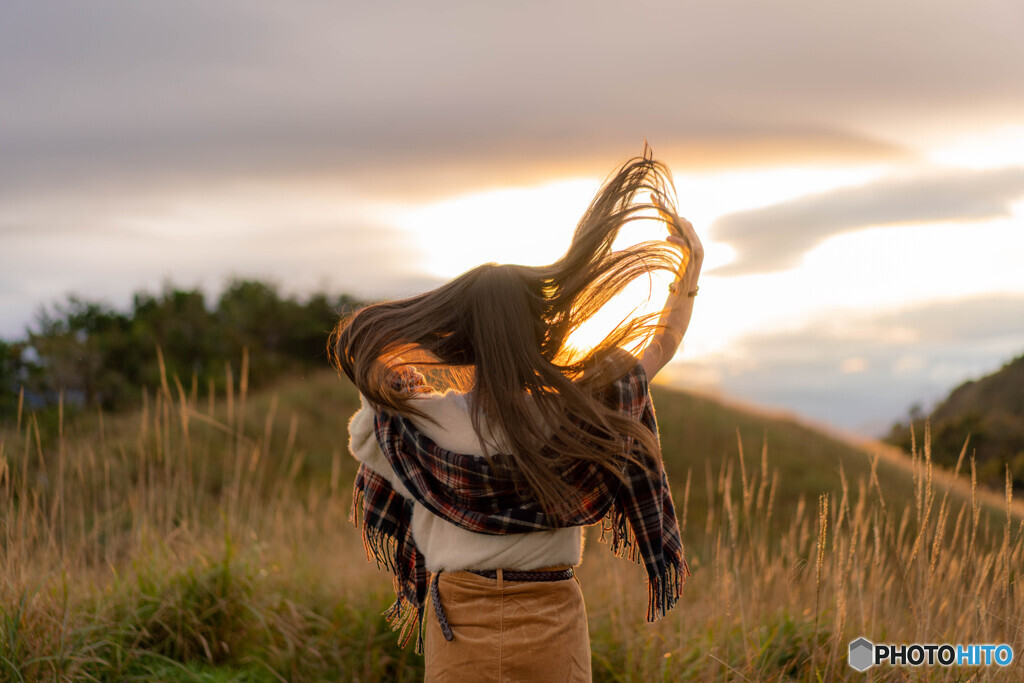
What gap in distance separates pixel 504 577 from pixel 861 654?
93.9 inches

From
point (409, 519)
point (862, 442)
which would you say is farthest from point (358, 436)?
point (862, 442)

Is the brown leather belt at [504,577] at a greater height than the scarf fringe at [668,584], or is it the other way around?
the brown leather belt at [504,577]

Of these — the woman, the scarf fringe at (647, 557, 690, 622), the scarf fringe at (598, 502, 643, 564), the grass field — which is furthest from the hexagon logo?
the woman

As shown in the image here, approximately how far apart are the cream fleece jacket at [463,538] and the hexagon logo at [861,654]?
2016 millimetres

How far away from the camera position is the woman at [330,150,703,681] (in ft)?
7.43

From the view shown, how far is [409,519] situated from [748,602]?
2.50 meters

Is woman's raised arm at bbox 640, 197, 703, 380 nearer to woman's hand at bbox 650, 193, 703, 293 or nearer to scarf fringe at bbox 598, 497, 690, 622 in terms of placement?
woman's hand at bbox 650, 193, 703, 293

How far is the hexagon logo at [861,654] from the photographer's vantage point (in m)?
3.54

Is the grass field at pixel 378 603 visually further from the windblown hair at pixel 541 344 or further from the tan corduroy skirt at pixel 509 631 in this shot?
the windblown hair at pixel 541 344

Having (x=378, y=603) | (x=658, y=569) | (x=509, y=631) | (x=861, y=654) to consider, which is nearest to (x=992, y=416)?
(x=861, y=654)

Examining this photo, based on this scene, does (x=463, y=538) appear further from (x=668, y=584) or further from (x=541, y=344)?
(x=668, y=584)

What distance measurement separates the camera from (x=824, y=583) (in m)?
4.44

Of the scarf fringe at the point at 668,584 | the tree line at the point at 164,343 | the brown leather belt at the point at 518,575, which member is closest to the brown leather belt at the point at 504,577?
the brown leather belt at the point at 518,575

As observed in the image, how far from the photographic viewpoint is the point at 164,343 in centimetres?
1828
